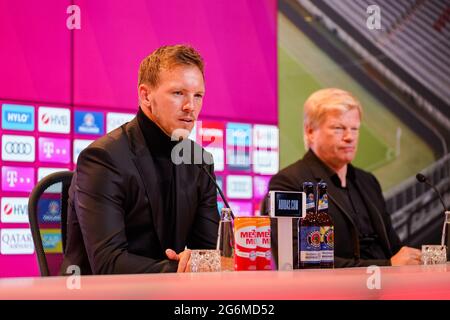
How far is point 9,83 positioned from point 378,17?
248cm

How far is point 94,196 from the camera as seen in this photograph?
198 cm

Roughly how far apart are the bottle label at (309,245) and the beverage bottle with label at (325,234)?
0.7 inches

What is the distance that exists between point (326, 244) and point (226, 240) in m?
0.24

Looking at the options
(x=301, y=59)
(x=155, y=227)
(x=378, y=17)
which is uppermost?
(x=378, y=17)

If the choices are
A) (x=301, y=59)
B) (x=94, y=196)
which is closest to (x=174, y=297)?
(x=94, y=196)

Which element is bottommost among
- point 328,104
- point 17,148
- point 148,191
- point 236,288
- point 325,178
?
point 236,288

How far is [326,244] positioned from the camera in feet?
5.76

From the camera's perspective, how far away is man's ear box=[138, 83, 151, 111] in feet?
7.50

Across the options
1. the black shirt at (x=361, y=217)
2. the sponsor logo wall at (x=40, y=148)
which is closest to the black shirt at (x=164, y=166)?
the black shirt at (x=361, y=217)

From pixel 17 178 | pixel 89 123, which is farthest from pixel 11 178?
pixel 89 123

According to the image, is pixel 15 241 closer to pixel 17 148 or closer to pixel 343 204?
pixel 17 148

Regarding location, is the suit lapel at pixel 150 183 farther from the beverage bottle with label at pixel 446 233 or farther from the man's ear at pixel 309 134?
the man's ear at pixel 309 134

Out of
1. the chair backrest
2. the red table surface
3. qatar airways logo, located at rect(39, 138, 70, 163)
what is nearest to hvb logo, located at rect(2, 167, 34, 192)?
qatar airways logo, located at rect(39, 138, 70, 163)

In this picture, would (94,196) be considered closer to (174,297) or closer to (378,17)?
(174,297)
